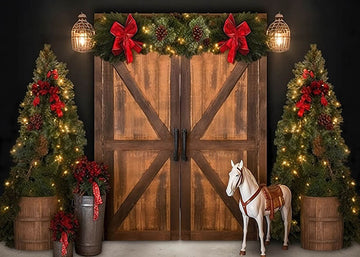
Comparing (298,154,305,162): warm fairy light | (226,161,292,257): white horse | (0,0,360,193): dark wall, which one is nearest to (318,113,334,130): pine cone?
(298,154,305,162): warm fairy light

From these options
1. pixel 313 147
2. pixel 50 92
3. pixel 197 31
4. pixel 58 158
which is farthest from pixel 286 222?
pixel 50 92

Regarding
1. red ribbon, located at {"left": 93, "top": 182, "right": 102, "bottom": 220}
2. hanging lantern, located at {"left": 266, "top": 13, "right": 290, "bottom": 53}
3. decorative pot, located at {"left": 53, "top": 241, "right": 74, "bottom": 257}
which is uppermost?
hanging lantern, located at {"left": 266, "top": 13, "right": 290, "bottom": 53}

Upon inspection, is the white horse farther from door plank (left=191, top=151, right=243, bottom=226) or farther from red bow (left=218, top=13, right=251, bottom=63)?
red bow (left=218, top=13, right=251, bottom=63)

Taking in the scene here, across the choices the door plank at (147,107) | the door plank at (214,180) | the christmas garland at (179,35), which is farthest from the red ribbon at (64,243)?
the christmas garland at (179,35)

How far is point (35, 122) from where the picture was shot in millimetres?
6926

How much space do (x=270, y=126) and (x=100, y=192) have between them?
2230mm

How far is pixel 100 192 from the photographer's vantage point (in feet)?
22.4

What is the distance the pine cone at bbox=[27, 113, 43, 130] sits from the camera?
6.93 m

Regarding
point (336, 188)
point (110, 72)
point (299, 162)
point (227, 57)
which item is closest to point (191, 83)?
point (227, 57)

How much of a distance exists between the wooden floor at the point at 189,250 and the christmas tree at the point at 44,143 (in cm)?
66

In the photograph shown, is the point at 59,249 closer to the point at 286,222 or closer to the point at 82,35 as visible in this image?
the point at 82,35

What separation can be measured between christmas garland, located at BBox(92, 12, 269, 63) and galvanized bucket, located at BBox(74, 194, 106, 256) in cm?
171

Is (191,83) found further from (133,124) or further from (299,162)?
(299,162)

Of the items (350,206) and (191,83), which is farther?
(191,83)
